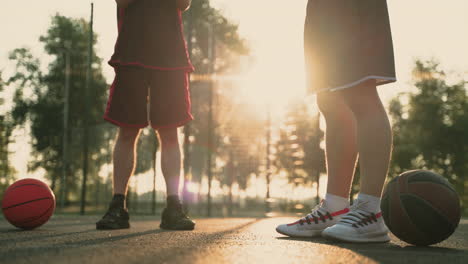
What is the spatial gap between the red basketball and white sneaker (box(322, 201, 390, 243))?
1735mm

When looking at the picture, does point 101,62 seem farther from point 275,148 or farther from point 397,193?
point 397,193

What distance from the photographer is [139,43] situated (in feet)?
9.86

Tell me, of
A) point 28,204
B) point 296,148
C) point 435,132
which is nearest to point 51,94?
point 296,148

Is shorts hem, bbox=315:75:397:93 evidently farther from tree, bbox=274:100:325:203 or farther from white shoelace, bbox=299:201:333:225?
tree, bbox=274:100:325:203

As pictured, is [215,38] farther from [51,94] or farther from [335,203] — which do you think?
[335,203]

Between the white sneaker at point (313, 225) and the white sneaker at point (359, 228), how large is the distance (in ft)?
0.90

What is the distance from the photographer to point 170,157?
303cm

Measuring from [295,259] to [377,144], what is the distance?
0.84 meters

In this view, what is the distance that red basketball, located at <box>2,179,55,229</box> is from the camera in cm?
287

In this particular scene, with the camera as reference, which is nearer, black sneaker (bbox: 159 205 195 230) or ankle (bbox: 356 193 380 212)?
ankle (bbox: 356 193 380 212)

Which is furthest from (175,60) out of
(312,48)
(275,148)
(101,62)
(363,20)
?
(101,62)

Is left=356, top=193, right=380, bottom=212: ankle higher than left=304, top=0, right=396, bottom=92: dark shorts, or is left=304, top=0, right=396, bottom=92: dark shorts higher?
left=304, top=0, right=396, bottom=92: dark shorts

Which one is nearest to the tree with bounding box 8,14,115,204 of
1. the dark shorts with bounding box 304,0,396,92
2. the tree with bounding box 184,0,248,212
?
the tree with bounding box 184,0,248,212

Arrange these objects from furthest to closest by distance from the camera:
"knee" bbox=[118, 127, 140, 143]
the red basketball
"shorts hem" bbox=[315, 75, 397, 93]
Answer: "knee" bbox=[118, 127, 140, 143]
the red basketball
"shorts hem" bbox=[315, 75, 397, 93]
